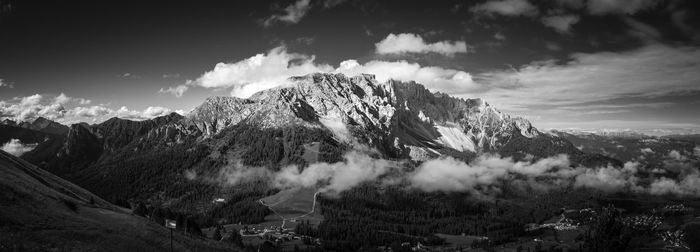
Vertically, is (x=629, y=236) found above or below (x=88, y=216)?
below

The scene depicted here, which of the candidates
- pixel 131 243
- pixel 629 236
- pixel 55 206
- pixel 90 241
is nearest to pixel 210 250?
pixel 131 243

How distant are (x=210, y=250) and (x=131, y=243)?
61.9 feet

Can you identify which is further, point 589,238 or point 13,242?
point 589,238

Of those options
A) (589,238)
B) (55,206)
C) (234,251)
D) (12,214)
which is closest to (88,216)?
(55,206)

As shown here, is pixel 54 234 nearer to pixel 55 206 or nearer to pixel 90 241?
pixel 90 241

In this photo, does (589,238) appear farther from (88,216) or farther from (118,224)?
(88,216)

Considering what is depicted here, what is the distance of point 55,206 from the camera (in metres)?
82.1

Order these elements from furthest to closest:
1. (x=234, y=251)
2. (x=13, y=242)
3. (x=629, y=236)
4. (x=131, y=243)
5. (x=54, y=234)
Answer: (x=629, y=236)
(x=234, y=251)
(x=131, y=243)
(x=54, y=234)
(x=13, y=242)

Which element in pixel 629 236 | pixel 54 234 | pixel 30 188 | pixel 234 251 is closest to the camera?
pixel 54 234

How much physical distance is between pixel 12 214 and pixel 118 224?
68.2 feet

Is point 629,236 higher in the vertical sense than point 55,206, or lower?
lower

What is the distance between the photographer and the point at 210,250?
8625 centimetres

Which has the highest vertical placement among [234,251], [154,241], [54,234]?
[54,234]

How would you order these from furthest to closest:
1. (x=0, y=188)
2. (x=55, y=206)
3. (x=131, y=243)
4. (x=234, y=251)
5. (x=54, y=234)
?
(x=234, y=251) → (x=55, y=206) → (x=0, y=188) → (x=131, y=243) → (x=54, y=234)
